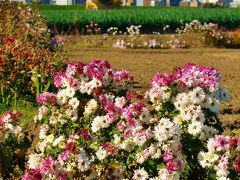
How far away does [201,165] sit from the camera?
198 inches

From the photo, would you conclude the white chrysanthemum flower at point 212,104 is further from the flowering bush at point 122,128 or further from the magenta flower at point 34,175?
the magenta flower at point 34,175

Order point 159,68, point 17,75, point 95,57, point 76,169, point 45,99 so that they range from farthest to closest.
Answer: point 95,57, point 159,68, point 17,75, point 45,99, point 76,169

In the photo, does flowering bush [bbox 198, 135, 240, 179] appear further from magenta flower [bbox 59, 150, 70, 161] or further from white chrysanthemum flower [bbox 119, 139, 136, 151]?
magenta flower [bbox 59, 150, 70, 161]

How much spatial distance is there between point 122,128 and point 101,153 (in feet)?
0.98

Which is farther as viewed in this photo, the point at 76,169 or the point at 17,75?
the point at 17,75

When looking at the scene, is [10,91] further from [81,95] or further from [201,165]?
[201,165]

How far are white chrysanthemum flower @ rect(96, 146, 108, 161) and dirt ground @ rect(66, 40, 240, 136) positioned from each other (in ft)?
18.1

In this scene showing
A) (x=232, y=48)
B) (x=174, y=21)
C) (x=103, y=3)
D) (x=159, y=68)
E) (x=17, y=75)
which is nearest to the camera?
(x=17, y=75)

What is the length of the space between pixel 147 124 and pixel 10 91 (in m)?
5.46

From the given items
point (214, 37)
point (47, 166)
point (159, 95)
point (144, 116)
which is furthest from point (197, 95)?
point (214, 37)

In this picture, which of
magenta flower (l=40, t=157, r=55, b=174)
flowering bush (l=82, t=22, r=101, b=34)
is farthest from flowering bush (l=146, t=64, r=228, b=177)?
flowering bush (l=82, t=22, r=101, b=34)

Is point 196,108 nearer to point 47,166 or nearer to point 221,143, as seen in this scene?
point 221,143

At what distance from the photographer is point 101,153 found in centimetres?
484

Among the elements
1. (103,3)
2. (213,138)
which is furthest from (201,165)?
(103,3)
